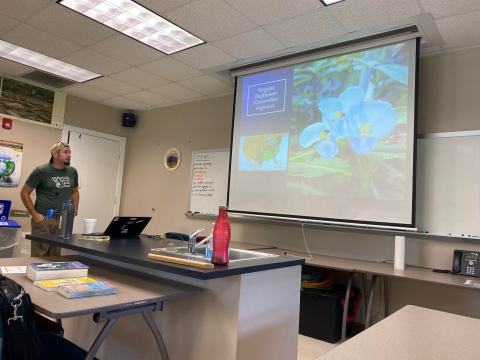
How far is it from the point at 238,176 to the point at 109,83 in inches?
82.8

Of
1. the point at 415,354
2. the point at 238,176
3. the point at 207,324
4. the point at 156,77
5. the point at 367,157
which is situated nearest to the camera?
the point at 415,354

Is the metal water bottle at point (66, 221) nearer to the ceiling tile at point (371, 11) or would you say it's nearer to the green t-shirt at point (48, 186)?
the green t-shirt at point (48, 186)

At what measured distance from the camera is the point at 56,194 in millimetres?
3449

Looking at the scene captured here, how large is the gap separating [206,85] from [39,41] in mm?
1786

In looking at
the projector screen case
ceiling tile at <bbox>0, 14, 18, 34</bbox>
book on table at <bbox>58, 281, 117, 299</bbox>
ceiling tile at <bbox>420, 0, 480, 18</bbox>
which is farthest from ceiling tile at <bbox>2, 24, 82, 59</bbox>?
ceiling tile at <bbox>420, 0, 480, 18</bbox>

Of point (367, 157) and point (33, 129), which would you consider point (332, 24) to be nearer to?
point (367, 157)

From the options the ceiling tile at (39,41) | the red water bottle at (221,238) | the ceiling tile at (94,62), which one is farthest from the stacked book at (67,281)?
the ceiling tile at (94,62)

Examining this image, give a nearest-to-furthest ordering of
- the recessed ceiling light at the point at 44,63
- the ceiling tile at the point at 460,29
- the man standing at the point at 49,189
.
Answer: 1. the ceiling tile at the point at 460,29
2. the man standing at the point at 49,189
3. the recessed ceiling light at the point at 44,63

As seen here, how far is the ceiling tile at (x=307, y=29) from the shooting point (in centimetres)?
270

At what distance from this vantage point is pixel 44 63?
4.06 metres

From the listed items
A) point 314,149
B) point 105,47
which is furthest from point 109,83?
point 314,149

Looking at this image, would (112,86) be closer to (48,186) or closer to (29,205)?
(48,186)

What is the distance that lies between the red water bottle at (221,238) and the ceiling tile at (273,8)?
175 cm

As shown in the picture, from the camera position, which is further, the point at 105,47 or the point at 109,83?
the point at 109,83
